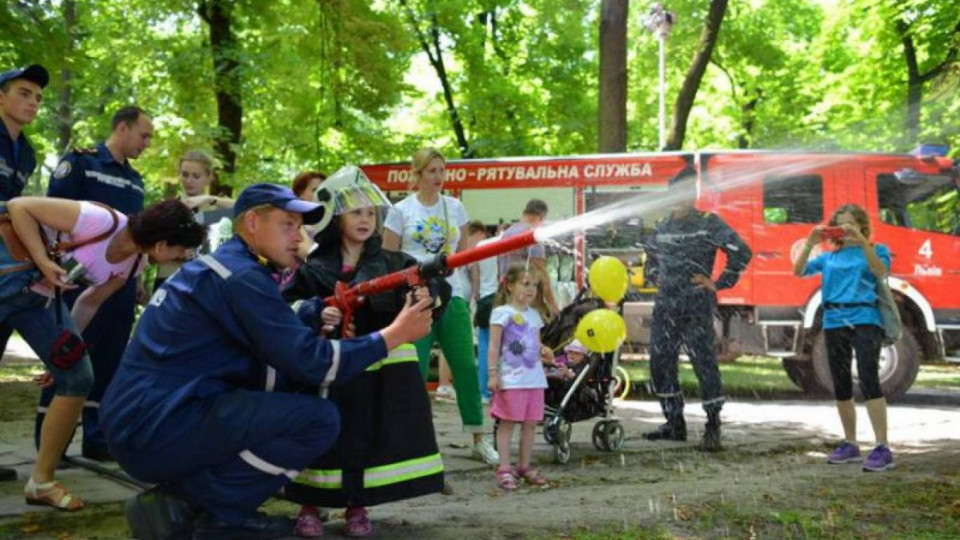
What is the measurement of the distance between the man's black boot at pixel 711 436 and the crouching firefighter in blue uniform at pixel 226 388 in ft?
15.0

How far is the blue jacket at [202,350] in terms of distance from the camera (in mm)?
4352

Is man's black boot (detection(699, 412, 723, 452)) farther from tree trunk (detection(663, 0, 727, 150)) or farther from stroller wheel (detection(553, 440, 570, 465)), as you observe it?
tree trunk (detection(663, 0, 727, 150))

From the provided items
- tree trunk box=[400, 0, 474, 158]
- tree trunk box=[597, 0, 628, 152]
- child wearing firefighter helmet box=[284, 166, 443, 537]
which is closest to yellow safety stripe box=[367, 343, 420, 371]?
child wearing firefighter helmet box=[284, 166, 443, 537]

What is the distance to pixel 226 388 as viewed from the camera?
4.51 metres

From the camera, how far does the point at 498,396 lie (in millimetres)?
7031

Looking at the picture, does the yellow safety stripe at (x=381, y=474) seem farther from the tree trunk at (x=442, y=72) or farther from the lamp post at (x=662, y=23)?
the lamp post at (x=662, y=23)

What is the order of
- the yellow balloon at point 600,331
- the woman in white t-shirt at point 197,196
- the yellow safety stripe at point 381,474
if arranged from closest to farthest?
1. the yellow safety stripe at point 381,474
2. the woman in white t-shirt at point 197,196
3. the yellow balloon at point 600,331

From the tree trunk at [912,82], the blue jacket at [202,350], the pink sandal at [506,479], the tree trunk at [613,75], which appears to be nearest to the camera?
the blue jacket at [202,350]

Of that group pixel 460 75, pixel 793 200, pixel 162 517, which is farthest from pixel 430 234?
pixel 460 75

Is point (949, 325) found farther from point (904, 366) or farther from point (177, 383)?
point (177, 383)

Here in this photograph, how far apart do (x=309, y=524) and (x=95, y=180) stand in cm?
257

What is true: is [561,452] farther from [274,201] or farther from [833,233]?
[274,201]

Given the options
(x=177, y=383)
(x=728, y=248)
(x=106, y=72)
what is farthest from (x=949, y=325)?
(x=106, y=72)

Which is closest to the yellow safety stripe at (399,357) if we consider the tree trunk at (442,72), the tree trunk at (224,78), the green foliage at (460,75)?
the green foliage at (460,75)
